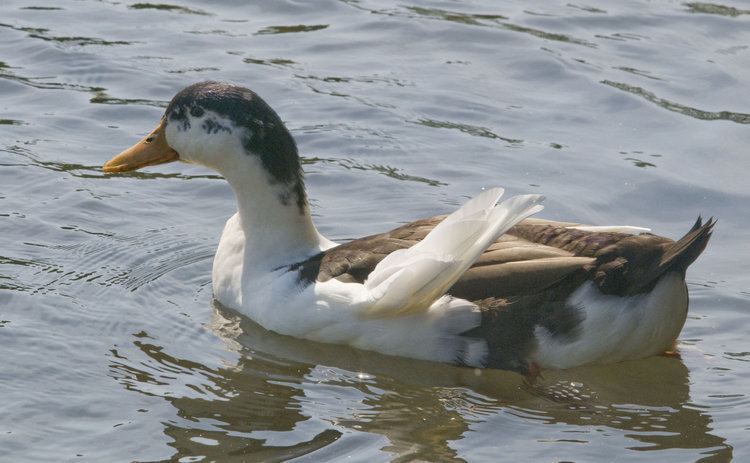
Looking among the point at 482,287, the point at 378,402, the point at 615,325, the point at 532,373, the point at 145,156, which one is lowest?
the point at 378,402

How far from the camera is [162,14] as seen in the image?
46.1ft

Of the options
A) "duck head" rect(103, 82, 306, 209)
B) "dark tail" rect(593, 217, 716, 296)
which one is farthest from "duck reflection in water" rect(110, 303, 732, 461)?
"duck head" rect(103, 82, 306, 209)

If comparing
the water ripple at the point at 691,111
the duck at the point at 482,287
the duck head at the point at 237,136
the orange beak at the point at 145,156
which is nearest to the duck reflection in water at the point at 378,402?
the duck at the point at 482,287

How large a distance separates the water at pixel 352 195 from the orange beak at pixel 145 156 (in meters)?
0.67

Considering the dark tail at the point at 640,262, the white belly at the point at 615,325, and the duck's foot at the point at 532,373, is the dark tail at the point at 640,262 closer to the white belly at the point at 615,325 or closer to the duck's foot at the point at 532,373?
the white belly at the point at 615,325

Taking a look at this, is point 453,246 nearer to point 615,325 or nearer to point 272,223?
point 615,325

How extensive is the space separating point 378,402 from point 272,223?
1574mm

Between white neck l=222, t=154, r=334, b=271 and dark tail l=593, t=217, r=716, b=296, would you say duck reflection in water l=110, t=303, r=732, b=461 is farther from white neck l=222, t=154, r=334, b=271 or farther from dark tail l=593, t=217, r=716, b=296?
dark tail l=593, t=217, r=716, b=296

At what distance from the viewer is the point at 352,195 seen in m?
10.8

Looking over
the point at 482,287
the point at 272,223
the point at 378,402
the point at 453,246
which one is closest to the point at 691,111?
the point at 272,223

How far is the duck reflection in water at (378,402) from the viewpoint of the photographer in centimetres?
754

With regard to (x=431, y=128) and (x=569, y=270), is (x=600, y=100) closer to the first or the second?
(x=431, y=128)

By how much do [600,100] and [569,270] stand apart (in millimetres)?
4626

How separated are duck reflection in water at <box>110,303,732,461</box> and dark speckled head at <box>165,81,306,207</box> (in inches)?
37.6
